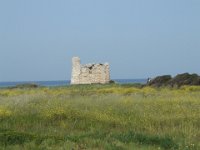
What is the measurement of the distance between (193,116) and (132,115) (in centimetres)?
199

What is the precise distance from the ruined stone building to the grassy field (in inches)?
1399

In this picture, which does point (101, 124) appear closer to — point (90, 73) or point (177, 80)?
point (177, 80)

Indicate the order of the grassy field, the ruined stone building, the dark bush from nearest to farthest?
the grassy field → the dark bush → the ruined stone building

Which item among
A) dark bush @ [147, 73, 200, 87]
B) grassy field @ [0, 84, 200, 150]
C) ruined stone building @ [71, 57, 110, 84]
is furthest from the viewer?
ruined stone building @ [71, 57, 110, 84]

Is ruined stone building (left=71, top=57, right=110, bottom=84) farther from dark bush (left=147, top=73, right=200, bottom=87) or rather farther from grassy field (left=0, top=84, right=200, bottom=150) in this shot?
grassy field (left=0, top=84, right=200, bottom=150)

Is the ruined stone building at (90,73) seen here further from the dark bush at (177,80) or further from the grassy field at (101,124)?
the grassy field at (101,124)

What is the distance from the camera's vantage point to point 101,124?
14938 mm

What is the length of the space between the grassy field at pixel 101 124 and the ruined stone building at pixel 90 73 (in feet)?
117

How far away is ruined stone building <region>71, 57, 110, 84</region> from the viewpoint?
2188 inches

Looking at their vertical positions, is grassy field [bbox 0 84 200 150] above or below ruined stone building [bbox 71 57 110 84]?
below

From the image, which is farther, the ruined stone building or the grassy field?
the ruined stone building

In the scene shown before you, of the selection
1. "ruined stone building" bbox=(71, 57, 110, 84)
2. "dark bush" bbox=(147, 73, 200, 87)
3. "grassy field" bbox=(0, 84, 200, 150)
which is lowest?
Answer: "grassy field" bbox=(0, 84, 200, 150)

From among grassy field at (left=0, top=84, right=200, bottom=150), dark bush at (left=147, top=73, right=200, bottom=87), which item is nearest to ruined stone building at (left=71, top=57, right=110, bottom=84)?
dark bush at (left=147, top=73, right=200, bottom=87)

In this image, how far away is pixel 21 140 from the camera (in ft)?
37.7
